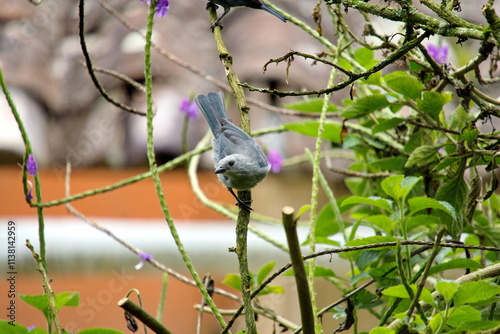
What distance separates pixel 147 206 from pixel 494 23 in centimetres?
163

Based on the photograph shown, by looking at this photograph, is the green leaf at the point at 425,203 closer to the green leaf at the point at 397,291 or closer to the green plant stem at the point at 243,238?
the green leaf at the point at 397,291

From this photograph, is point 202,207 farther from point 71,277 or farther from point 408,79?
point 408,79

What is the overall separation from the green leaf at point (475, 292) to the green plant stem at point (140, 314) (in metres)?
0.47

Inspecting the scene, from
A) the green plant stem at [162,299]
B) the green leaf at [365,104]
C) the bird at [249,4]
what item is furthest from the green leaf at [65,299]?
the bird at [249,4]

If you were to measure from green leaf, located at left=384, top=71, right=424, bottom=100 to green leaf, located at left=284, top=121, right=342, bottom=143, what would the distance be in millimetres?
263

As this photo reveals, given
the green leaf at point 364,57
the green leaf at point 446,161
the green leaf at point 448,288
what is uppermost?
the green leaf at point 364,57

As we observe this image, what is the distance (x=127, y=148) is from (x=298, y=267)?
1977 mm

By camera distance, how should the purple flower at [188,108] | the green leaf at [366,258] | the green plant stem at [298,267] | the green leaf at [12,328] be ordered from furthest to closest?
the purple flower at [188,108]
the green leaf at [366,258]
the green leaf at [12,328]
the green plant stem at [298,267]

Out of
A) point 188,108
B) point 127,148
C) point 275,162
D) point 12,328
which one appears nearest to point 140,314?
point 12,328

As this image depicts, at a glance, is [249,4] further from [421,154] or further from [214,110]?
[421,154]

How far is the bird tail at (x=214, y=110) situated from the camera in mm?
1832

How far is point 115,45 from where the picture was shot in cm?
302

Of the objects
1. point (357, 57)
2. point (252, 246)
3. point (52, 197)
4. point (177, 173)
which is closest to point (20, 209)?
point (52, 197)

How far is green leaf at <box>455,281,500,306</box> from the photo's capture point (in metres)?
0.98
